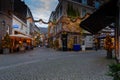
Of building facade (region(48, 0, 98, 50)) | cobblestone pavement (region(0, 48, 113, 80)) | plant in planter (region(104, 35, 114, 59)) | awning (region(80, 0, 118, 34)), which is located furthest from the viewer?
building facade (region(48, 0, 98, 50))

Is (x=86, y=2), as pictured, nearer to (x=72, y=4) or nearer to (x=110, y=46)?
(x=72, y=4)

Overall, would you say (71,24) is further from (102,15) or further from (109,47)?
(102,15)

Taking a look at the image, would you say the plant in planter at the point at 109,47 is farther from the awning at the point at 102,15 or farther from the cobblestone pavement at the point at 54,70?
the cobblestone pavement at the point at 54,70

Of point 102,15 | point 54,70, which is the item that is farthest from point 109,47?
point 54,70

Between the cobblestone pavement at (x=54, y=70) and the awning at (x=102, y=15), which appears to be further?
the awning at (x=102, y=15)

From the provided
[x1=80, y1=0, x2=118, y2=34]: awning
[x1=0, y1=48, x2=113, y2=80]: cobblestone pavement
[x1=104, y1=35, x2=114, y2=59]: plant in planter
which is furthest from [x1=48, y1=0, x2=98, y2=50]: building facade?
[x1=0, y1=48, x2=113, y2=80]: cobblestone pavement

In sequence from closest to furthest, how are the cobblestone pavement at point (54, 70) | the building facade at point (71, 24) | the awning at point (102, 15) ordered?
the cobblestone pavement at point (54, 70) < the awning at point (102, 15) < the building facade at point (71, 24)

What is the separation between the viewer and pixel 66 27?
47.8 m

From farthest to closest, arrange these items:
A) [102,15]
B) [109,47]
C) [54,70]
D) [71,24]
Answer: [71,24]
[109,47]
[102,15]
[54,70]

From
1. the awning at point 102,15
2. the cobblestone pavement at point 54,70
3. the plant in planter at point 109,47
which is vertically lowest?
the cobblestone pavement at point 54,70

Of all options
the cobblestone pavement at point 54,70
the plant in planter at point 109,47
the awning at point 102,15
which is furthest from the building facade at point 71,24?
the cobblestone pavement at point 54,70

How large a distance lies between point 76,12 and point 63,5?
9.51 ft

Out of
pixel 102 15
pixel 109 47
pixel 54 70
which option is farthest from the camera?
pixel 109 47

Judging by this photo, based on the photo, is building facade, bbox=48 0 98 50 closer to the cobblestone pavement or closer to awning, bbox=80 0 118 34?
awning, bbox=80 0 118 34
